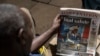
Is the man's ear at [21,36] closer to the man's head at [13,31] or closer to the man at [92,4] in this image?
the man's head at [13,31]

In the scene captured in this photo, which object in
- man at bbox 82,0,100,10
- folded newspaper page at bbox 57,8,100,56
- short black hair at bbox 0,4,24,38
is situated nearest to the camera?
short black hair at bbox 0,4,24,38

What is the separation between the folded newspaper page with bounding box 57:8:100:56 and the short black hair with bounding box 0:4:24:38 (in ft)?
1.71

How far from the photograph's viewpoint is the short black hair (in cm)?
95

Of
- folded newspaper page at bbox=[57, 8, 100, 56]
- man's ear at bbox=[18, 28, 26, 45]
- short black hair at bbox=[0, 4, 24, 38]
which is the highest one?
short black hair at bbox=[0, 4, 24, 38]

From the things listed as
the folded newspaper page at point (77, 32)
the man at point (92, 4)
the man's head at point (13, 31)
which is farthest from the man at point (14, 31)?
the man at point (92, 4)

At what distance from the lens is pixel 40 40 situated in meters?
1.56

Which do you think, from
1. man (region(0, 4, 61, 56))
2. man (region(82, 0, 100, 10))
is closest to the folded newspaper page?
man (region(0, 4, 61, 56))

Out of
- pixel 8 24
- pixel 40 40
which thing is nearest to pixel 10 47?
pixel 8 24

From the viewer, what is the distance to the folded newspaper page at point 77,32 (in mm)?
1483

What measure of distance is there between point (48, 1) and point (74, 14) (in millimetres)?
1855

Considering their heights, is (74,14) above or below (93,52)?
above

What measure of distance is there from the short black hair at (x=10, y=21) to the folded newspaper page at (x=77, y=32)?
521mm

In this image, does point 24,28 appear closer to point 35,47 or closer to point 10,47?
point 10,47

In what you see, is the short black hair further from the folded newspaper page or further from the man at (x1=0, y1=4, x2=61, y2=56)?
the folded newspaper page
